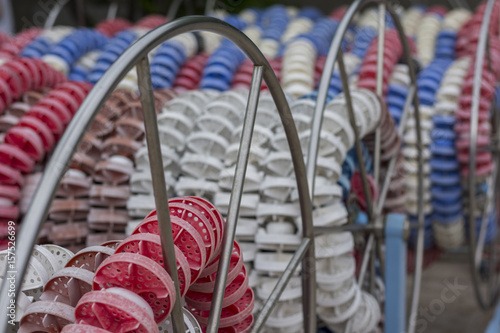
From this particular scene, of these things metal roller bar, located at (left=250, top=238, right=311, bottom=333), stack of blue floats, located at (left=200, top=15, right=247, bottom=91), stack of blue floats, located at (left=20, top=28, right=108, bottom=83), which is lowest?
metal roller bar, located at (left=250, top=238, right=311, bottom=333)

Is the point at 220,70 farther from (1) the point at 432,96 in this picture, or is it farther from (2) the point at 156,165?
(2) the point at 156,165

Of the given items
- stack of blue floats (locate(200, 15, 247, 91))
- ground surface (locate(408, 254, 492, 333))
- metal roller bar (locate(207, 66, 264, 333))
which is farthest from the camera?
ground surface (locate(408, 254, 492, 333))

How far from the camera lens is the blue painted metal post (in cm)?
85

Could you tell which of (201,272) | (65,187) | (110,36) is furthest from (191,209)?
(110,36)

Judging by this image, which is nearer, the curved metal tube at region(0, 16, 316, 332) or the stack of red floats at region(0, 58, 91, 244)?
the curved metal tube at region(0, 16, 316, 332)

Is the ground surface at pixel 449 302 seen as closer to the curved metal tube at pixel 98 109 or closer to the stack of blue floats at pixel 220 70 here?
the stack of blue floats at pixel 220 70

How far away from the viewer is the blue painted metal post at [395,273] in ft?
2.78

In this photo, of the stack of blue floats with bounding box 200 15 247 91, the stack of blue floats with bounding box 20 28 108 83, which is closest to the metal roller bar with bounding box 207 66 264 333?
the stack of blue floats with bounding box 200 15 247 91

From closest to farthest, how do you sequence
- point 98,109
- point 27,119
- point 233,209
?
point 98,109 < point 233,209 < point 27,119

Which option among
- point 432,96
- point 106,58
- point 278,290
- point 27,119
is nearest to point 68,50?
point 106,58

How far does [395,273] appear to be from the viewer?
2.83 ft

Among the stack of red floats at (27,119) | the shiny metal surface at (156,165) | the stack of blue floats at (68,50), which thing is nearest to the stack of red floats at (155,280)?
the shiny metal surface at (156,165)

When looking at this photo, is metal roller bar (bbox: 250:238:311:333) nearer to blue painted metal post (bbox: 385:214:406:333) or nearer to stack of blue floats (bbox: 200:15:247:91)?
blue painted metal post (bbox: 385:214:406:333)

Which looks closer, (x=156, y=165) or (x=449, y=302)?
(x=156, y=165)
